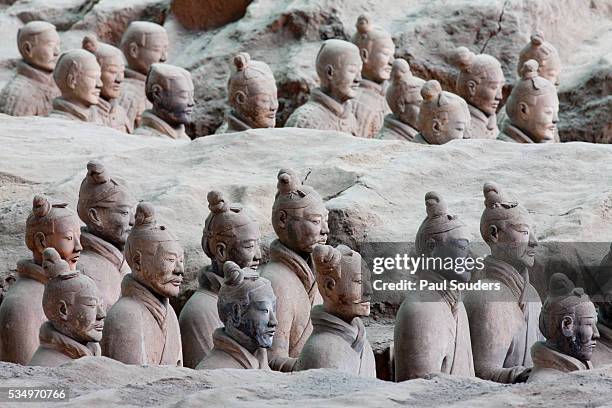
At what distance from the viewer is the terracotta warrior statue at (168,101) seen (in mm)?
12781

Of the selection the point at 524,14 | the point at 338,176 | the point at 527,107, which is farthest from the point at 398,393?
the point at 524,14

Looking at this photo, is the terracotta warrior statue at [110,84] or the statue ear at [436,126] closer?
the statue ear at [436,126]

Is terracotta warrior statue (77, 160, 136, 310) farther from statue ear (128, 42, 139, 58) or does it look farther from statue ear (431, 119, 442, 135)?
statue ear (128, 42, 139, 58)

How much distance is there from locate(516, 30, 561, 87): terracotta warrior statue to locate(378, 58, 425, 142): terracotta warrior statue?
1082mm

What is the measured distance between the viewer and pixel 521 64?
13305mm

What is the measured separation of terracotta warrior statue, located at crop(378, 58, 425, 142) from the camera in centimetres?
1256

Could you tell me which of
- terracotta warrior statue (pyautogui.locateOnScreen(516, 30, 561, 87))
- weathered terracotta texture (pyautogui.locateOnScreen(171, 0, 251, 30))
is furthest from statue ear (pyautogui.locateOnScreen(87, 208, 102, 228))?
weathered terracotta texture (pyautogui.locateOnScreen(171, 0, 251, 30))

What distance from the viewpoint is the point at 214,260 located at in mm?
8703

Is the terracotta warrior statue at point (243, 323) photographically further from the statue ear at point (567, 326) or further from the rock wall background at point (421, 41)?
the rock wall background at point (421, 41)

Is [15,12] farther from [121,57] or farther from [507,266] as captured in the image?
[507,266]

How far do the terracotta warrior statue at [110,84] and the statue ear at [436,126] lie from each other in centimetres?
243

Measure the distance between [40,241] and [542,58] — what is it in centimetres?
579

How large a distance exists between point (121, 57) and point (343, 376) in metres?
7.03

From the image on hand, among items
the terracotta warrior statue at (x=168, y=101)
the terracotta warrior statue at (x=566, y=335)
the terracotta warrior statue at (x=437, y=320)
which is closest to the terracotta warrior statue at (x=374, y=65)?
the terracotta warrior statue at (x=168, y=101)
